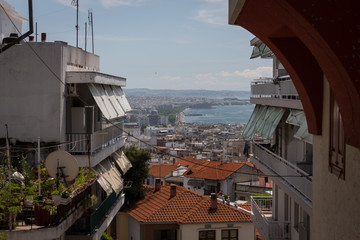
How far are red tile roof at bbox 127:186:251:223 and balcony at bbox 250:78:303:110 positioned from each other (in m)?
8.60

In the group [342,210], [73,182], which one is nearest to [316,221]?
[342,210]

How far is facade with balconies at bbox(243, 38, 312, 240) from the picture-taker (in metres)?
14.0

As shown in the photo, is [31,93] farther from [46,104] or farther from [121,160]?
[121,160]

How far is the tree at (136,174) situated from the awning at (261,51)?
44.4ft

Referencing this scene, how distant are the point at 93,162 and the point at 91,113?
2.20m

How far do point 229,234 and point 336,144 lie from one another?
20702 millimetres

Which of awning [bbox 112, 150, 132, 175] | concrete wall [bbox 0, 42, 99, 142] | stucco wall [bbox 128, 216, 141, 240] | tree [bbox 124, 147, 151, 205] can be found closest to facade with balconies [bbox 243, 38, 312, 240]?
awning [bbox 112, 150, 132, 175]

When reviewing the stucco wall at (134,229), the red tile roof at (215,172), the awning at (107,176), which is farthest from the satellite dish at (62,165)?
the red tile roof at (215,172)

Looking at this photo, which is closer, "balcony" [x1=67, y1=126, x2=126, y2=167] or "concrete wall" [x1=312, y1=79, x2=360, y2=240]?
"concrete wall" [x1=312, y1=79, x2=360, y2=240]

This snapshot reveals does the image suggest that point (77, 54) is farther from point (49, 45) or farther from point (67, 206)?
point (67, 206)

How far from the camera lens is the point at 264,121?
693 inches

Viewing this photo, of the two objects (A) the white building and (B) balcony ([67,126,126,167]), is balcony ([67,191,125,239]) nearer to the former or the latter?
(B) balcony ([67,126,126,167])

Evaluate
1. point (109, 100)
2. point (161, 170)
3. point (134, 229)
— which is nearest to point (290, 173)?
point (109, 100)

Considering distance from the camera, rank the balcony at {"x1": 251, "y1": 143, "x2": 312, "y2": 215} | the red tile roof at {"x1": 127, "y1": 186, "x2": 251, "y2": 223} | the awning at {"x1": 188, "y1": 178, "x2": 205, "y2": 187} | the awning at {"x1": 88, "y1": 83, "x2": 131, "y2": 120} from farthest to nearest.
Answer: the awning at {"x1": 188, "y1": 178, "x2": 205, "y2": 187}, the red tile roof at {"x1": 127, "y1": 186, "x2": 251, "y2": 223}, the awning at {"x1": 88, "y1": 83, "x2": 131, "y2": 120}, the balcony at {"x1": 251, "y1": 143, "x2": 312, "y2": 215}
